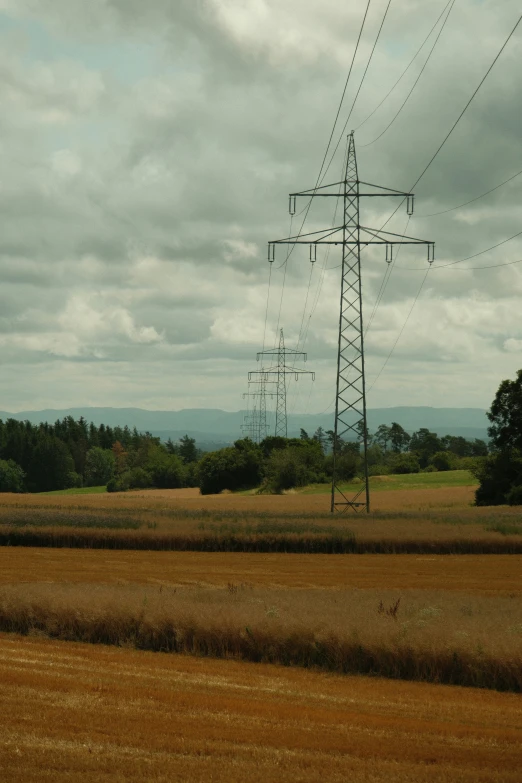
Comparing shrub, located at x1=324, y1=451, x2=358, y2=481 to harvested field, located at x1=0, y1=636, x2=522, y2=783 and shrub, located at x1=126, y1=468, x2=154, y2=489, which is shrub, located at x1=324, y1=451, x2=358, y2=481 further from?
harvested field, located at x1=0, y1=636, x2=522, y2=783

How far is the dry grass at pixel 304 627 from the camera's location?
1636 centimetres

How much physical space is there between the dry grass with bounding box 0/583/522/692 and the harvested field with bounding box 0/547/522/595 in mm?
7444

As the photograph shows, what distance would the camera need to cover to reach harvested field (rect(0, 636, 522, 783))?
1049 centimetres

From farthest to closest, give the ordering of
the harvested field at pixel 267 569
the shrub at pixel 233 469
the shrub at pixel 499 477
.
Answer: the shrub at pixel 233 469, the shrub at pixel 499 477, the harvested field at pixel 267 569

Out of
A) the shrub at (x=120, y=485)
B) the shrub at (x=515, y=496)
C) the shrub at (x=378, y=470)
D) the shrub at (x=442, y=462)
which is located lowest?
the shrub at (x=120, y=485)

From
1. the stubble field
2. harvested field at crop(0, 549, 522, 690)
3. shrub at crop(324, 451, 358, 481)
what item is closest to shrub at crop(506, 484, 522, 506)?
shrub at crop(324, 451, 358, 481)

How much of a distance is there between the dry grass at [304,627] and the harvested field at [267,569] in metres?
7.44

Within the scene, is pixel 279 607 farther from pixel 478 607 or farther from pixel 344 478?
pixel 344 478

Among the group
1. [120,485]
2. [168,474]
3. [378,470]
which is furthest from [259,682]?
[168,474]

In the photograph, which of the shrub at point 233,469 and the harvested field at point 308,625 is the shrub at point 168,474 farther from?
the harvested field at point 308,625

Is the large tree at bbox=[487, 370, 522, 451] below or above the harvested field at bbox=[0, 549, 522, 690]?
above

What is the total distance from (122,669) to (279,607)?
16.5ft

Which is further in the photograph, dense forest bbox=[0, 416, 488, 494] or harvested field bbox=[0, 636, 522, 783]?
dense forest bbox=[0, 416, 488, 494]

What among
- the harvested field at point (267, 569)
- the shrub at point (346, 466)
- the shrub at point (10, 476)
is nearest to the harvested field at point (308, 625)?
the harvested field at point (267, 569)
